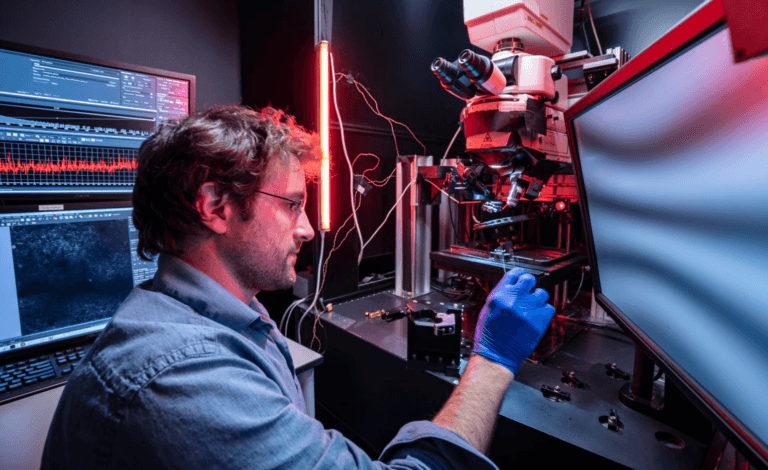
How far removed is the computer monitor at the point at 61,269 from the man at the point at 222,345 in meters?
0.51

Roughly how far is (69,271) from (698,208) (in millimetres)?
1493

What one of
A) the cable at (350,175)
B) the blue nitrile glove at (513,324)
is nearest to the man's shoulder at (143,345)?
the blue nitrile glove at (513,324)

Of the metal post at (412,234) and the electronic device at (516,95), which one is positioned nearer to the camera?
the electronic device at (516,95)

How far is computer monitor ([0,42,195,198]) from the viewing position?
3.50 ft

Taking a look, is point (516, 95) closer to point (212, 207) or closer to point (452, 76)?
point (452, 76)

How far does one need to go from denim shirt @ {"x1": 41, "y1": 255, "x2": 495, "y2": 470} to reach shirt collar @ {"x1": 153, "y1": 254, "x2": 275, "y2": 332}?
32 mm

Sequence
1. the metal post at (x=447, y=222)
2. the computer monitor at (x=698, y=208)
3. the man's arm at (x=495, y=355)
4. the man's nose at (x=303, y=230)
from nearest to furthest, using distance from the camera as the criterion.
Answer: the computer monitor at (x=698, y=208) < the man's arm at (x=495, y=355) < the man's nose at (x=303, y=230) < the metal post at (x=447, y=222)

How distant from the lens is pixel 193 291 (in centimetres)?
68

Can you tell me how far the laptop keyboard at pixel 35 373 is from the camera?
39.4 inches

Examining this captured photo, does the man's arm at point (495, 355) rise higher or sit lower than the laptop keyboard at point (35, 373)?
higher

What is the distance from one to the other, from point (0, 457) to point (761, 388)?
133cm

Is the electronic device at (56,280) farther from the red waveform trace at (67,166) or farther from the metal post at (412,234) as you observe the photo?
the metal post at (412,234)

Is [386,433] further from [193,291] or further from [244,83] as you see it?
[244,83]

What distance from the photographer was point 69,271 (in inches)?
45.1
